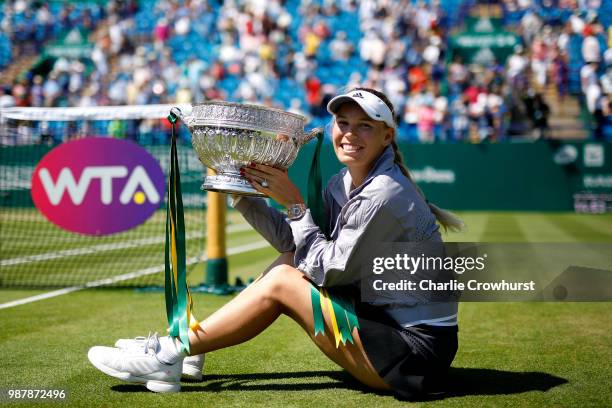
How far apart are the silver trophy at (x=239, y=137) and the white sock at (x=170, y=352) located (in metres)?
0.73

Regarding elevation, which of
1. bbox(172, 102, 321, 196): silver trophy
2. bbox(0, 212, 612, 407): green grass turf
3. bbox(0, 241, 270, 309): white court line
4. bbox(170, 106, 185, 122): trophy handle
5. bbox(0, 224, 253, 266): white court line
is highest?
bbox(170, 106, 185, 122): trophy handle

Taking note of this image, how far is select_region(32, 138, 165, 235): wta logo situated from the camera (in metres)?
6.62

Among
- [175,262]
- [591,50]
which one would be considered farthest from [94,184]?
[591,50]

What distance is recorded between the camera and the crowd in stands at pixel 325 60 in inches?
687

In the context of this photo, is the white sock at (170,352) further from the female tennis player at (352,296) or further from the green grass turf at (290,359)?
the green grass turf at (290,359)

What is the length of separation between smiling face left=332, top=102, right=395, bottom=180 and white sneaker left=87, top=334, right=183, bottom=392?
124 cm

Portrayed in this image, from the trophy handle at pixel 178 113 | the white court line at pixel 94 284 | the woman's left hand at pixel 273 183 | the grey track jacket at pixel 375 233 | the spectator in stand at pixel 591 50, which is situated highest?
the spectator in stand at pixel 591 50

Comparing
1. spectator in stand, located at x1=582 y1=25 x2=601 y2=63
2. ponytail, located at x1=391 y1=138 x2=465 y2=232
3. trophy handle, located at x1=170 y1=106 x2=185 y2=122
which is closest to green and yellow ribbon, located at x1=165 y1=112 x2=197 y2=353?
trophy handle, located at x1=170 y1=106 x2=185 y2=122

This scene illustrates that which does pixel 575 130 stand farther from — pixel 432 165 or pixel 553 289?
pixel 553 289

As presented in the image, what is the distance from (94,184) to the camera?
6.63m

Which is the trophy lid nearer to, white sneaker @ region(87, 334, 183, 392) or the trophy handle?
the trophy handle

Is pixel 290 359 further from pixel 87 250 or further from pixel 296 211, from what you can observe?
pixel 87 250

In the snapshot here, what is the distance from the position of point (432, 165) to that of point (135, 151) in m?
11.0

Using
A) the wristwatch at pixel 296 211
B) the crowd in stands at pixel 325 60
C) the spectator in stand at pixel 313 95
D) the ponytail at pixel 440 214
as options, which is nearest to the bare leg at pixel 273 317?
the wristwatch at pixel 296 211
